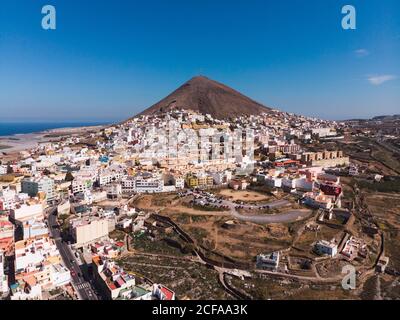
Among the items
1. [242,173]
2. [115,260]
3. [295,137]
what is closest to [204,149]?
[242,173]

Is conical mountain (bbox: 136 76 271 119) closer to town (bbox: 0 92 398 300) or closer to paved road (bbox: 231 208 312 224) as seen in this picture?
town (bbox: 0 92 398 300)

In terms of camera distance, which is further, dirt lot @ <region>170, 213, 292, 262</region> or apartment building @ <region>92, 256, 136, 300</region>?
dirt lot @ <region>170, 213, 292, 262</region>

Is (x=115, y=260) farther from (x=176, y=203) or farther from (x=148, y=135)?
(x=148, y=135)

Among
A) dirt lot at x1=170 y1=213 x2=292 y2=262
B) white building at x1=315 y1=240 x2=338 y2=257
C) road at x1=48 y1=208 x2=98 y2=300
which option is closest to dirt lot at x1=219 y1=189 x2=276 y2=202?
dirt lot at x1=170 y1=213 x2=292 y2=262

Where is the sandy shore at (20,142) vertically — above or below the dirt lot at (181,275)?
above

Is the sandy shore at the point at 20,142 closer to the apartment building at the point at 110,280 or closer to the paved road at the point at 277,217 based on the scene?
the apartment building at the point at 110,280

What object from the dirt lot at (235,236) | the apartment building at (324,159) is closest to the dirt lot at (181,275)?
the dirt lot at (235,236)
